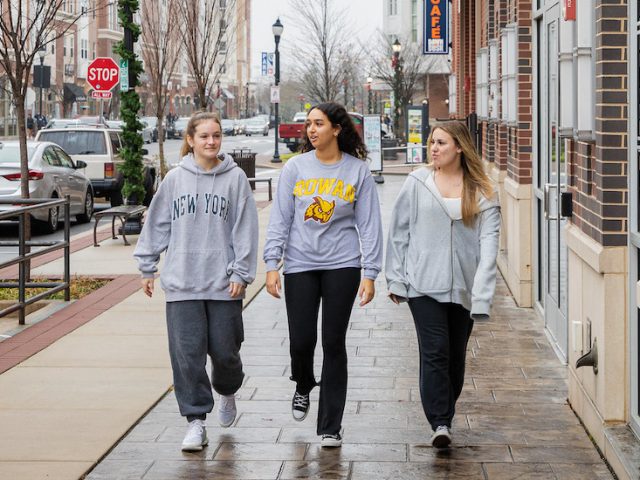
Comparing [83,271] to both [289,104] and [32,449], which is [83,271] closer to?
[32,449]

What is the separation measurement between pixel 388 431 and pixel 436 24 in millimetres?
23771

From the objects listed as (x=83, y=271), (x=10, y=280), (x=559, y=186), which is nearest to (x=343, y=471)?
(x=559, y=186)

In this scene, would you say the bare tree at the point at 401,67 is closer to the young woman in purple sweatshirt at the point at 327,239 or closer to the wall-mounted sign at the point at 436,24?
the wall-mounted sign at the point at 436,24

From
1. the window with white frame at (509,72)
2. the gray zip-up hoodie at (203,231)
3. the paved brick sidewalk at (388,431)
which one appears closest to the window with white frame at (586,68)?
the paved brick sidewalk at (388,431)

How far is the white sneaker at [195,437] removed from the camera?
19.9 feet

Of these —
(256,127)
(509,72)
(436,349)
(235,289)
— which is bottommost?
(436,349)

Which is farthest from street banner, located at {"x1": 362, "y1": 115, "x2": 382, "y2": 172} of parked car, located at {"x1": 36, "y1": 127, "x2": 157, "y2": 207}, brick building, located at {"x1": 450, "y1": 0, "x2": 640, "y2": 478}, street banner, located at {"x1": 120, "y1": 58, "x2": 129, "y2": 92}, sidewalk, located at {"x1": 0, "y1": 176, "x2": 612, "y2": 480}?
brick building, located at {"x1": 450, "y1": 0, "x2": 640, "y2": 478}

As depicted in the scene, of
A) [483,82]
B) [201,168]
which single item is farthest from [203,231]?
[483,82]

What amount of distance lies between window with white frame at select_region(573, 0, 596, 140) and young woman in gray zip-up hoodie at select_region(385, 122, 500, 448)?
60 centimetres

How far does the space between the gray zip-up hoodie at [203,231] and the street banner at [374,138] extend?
24679 mm

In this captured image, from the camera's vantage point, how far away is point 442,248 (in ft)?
19.6

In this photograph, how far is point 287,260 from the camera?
6.11 metres

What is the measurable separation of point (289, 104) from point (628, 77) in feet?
475

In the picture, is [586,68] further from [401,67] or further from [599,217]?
[401,67]
